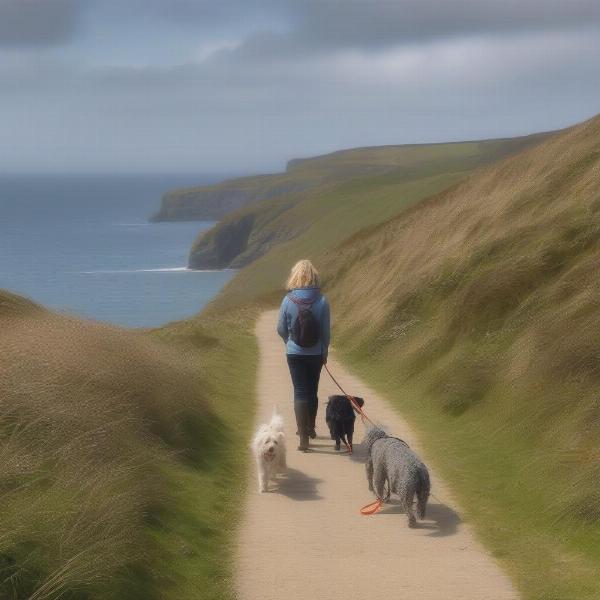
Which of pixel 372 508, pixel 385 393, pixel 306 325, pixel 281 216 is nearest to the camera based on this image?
pixel 372 508

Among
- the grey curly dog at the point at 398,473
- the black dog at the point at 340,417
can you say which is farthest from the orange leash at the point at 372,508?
the black dog at the point at 340,417

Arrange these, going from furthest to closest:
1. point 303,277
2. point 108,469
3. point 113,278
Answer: point 113,278 < point 303,277 < point 108,469

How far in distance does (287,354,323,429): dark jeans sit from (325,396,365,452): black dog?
0.89 ft

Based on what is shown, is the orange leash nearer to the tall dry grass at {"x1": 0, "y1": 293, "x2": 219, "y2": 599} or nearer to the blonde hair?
the tall dry grass at {"x1": 0, "y1": 293, "x2": 219, "y2": 599}

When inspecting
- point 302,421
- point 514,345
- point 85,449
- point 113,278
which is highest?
point 85,449

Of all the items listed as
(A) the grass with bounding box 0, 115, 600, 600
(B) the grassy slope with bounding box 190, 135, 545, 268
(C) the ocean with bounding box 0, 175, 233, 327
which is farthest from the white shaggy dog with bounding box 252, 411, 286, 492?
(B) the grassy slope with bounding box 190, 135, 545, 268

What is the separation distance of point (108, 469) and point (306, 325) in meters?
4.33

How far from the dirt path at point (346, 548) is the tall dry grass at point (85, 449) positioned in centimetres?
110

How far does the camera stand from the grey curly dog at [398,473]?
10.5 m

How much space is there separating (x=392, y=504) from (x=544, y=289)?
1080 centimetres

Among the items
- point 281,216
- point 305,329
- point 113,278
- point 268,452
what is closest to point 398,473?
point 268,452

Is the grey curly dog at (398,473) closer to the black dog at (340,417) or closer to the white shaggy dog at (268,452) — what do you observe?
the white shaggy dog at (268,452)

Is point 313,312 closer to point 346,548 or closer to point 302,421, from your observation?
point 302,421

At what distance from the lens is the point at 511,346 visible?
1859 centimetres
